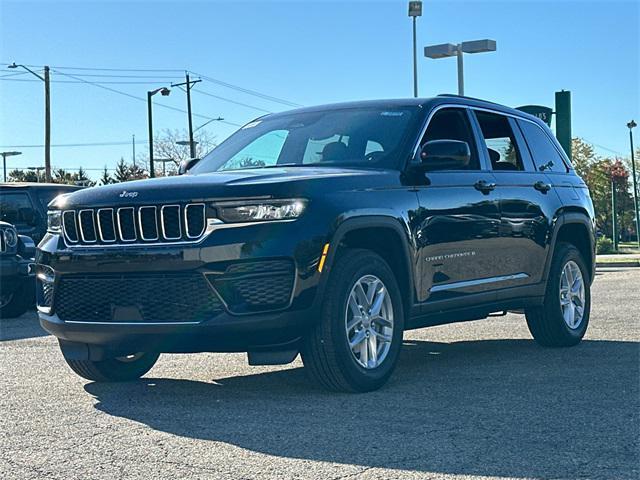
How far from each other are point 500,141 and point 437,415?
3508 millimetres

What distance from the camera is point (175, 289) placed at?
229 inches

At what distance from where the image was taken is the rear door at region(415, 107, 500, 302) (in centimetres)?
690

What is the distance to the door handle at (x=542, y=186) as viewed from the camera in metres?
8.44

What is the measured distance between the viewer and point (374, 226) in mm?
6355

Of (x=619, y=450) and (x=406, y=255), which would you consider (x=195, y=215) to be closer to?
(x=406, y=255)

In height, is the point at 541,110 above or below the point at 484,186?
above

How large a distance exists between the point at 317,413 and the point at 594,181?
300 feet

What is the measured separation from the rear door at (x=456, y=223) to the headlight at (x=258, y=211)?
1222mm

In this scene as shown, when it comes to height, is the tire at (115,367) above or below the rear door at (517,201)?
below

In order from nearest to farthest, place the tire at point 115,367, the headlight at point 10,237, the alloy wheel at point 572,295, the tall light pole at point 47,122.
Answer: the tire at point 115,367 < the alloy wheel at point 572,295 < the headlight at point 10,237 < the tall light pole at point 47,122

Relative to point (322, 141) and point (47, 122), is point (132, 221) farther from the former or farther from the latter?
point (47, 122)

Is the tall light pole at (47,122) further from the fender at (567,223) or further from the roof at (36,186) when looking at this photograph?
the fender at (567,223)

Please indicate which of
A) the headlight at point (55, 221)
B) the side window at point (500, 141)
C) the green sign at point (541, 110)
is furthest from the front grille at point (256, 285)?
the green sign at point (541, 110)

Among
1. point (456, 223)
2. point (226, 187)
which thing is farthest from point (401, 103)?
point (226, 187)
